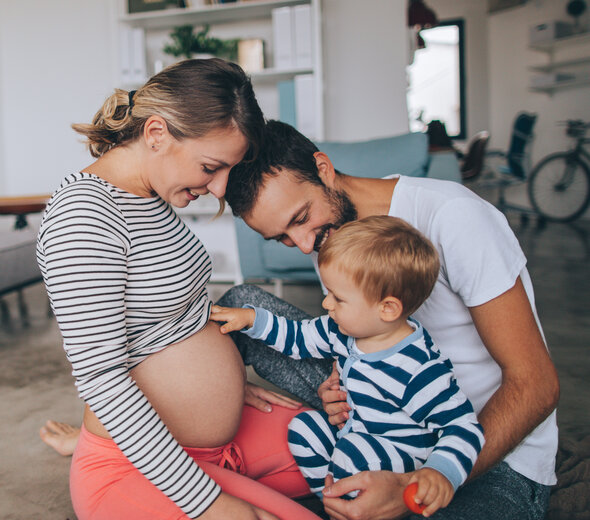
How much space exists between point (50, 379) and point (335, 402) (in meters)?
1.45

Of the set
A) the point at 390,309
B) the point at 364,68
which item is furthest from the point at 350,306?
the point at 364,68

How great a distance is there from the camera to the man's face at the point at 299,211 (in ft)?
3.53

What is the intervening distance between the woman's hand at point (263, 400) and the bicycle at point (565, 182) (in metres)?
5.52

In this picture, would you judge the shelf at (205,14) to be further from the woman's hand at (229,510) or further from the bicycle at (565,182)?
the bicycle at (565,182)

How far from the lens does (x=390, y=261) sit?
91 cm

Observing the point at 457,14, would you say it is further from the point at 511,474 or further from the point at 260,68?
the point at 511,474

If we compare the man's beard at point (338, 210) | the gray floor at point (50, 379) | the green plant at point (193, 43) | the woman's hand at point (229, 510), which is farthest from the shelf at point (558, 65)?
the woman's hand at point (229, 510)

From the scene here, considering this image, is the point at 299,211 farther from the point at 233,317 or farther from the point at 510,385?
the point at 510,385

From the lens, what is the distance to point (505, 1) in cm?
659

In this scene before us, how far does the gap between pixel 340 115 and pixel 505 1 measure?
4.23 m

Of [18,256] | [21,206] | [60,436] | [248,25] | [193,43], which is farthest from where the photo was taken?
[248,25]

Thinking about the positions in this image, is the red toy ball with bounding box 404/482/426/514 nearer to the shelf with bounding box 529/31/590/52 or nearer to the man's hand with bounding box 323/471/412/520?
the man's hand with bounding box 323/471/412/520

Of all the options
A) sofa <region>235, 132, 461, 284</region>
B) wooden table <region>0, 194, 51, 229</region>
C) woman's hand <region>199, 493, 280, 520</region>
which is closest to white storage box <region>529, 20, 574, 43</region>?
sofa <region>235, 132, 461, 284</region>

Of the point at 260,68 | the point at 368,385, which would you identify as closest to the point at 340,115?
the point at 260,68
